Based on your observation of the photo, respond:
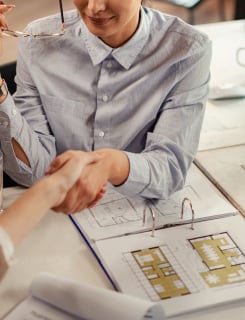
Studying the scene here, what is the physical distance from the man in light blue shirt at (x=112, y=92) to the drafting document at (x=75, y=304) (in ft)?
1.15

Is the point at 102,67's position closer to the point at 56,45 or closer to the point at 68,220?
the point at 56,45

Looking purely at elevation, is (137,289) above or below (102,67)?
below

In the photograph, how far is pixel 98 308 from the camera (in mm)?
1127

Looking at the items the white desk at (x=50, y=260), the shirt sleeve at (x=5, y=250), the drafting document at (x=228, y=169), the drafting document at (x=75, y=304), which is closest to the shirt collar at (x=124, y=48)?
the drafting document at (x=228, y=169)

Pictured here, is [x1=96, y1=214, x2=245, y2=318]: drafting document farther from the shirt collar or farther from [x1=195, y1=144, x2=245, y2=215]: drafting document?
the shirt collar

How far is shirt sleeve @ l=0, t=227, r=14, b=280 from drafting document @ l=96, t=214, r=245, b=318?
12.7 inches

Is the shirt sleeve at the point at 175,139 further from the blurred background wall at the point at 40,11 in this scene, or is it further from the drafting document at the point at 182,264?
the blurred background wall at the point at 40,11

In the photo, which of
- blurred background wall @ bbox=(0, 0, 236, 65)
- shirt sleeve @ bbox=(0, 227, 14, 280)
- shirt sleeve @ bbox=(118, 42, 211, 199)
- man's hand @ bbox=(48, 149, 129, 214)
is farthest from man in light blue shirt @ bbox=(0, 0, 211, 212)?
blurred background wall @ bbox=(0, 0, 236, 65)

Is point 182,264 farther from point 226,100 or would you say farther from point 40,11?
point 40,11

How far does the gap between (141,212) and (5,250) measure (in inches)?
21.7

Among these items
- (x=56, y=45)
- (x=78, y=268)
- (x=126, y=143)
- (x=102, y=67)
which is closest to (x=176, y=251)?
(x=78, y=268)

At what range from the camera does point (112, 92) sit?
1.63 meters

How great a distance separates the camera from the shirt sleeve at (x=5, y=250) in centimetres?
93

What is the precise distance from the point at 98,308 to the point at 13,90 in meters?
0.87
